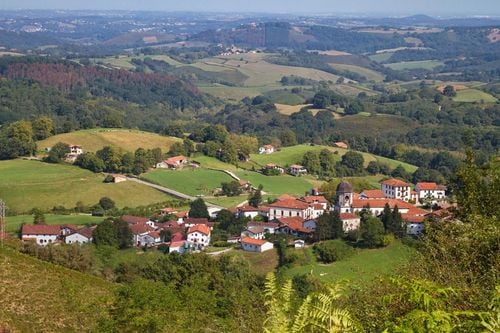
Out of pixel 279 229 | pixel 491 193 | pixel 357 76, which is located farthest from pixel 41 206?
pixel 357 76

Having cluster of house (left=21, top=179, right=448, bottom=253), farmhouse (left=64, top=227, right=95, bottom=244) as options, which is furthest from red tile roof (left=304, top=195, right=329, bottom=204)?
farmhouse (left=64, top=227, right=95, bottom=244)

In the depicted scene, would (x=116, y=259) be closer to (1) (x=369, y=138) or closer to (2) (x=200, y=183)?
(2) (x=200, y=183)

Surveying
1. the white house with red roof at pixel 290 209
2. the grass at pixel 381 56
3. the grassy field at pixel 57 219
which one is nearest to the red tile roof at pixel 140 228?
the grassy field at pixel 57 219

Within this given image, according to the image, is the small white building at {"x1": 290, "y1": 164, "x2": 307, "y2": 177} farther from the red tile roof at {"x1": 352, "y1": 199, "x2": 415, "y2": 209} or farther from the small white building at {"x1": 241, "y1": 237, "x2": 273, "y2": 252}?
the small white building at {"x1": 241, "y1": 237, "x2": 273, "y2": 252}

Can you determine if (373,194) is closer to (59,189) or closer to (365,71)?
(59,189)

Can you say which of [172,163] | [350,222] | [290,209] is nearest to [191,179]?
[172,163]
